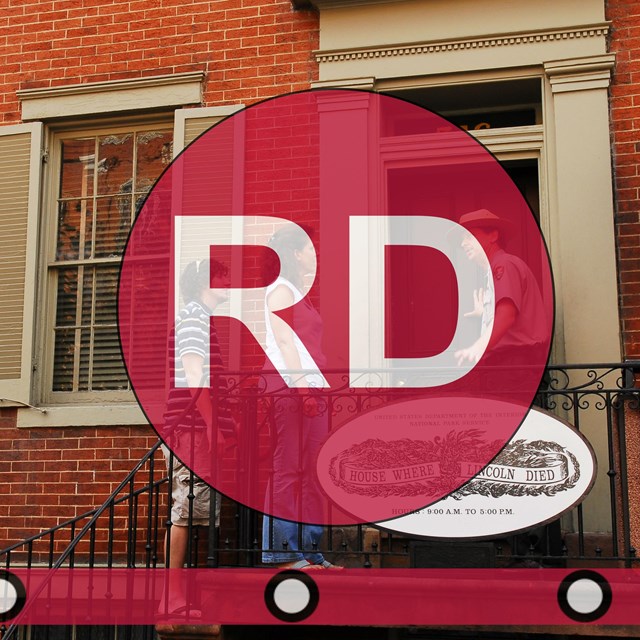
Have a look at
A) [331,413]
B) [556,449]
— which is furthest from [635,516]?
[331,413]

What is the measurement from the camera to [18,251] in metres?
6.85

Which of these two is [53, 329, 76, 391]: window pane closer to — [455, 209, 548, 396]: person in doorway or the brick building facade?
the brick building facade

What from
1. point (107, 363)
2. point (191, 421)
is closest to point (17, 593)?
point (107, 363)

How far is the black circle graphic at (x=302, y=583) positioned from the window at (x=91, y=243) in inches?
90.8

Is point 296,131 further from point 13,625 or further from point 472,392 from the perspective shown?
point 13,625

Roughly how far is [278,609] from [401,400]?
1245 mm

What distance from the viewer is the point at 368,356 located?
612 cm

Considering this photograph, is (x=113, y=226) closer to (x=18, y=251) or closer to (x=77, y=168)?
(x=77, y=168)

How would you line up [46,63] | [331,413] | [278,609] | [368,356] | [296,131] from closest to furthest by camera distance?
[278,609]
[331,413]
[368,356]
[296,131]
[46,63]

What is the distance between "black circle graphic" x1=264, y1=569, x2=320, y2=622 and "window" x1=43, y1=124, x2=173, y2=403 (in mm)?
2306

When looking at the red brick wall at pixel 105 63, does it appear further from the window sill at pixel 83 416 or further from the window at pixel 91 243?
the window at pixel 91 243

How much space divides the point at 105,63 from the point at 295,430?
11.1 feet

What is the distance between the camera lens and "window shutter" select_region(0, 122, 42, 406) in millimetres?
6699

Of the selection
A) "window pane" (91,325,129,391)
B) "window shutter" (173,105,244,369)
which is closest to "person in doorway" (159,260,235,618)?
"window shutter" (173,105,244,369)
